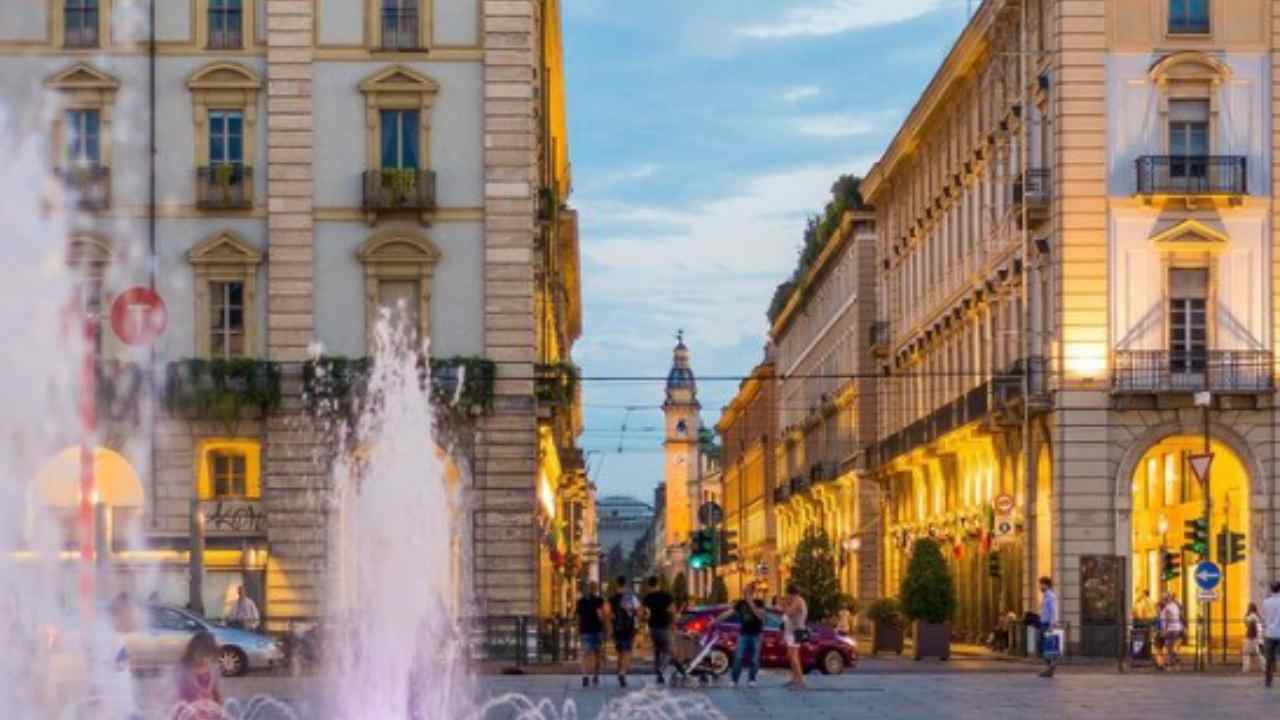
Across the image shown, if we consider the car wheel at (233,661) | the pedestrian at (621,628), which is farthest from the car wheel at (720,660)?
the car wheel at (233,661)

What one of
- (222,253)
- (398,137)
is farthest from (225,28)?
(222,253)

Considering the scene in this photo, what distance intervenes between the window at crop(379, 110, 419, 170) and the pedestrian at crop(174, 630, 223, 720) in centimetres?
3609

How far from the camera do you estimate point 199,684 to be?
66.2 feet

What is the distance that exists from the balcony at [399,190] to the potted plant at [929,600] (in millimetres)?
14681

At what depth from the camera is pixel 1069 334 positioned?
57.3 meters

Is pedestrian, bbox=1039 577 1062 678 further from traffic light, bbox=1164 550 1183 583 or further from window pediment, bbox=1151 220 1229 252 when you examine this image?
window pediment, bbox=1151 220 1229 252

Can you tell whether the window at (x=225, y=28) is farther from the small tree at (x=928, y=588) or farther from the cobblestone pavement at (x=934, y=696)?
the small tree at (x=928, y=588)

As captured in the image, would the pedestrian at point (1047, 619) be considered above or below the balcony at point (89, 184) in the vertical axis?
below

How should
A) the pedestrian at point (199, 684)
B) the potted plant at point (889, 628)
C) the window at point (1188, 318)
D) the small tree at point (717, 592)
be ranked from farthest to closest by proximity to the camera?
the small tree at point (717, 592) → the potted plant at point (889, 628) → the window at point (1188, 318) → the pedestrian at point (199, 684)

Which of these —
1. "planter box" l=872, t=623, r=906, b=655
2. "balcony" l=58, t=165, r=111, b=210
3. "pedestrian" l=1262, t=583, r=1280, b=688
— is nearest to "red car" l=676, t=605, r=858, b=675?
"pedestrian" l=1262, t=583, r=1280, b=688

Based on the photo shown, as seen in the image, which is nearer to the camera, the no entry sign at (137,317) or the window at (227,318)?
the no entry sign at (137,317)

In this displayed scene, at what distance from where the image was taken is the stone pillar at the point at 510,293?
5547 cm

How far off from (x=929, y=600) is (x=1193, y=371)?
8.15m

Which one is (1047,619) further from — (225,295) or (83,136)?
(83,136)
